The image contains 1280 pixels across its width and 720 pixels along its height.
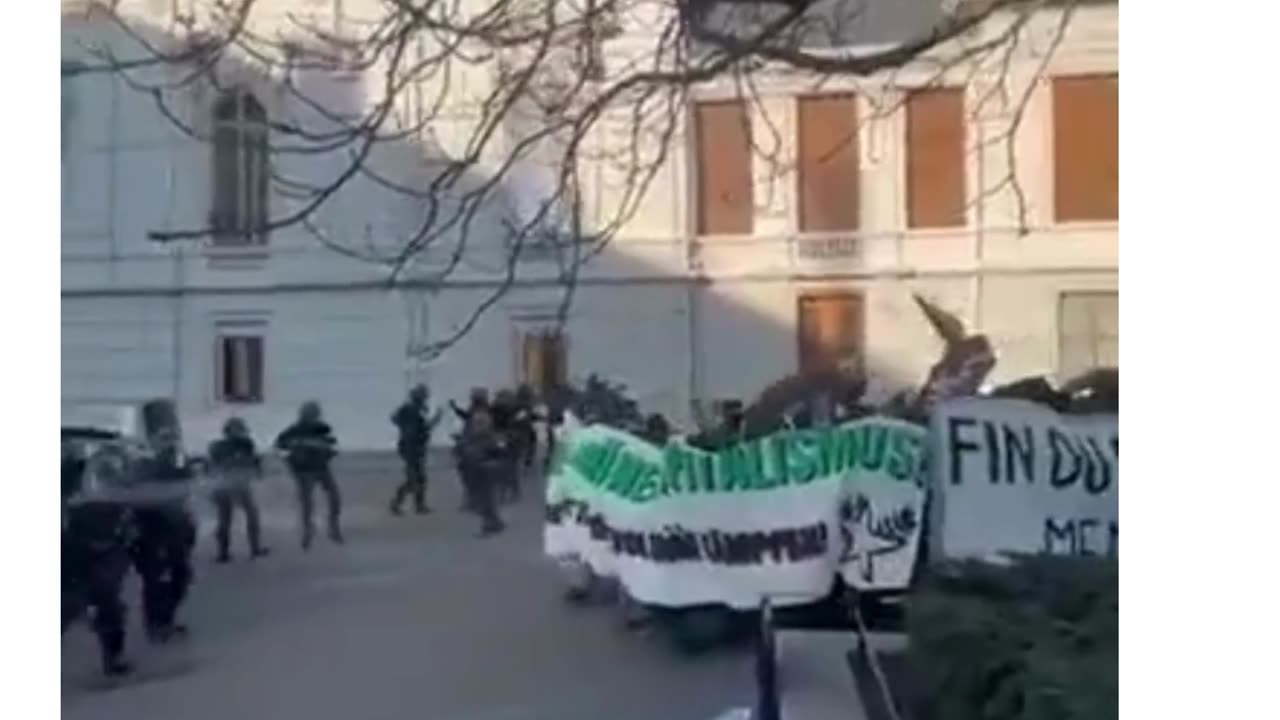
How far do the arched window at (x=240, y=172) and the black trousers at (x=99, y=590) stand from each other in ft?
1.72

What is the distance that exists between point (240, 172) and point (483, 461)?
57 cm

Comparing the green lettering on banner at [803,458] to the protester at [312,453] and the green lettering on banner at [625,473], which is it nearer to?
the green lettering on banner at [625,473]

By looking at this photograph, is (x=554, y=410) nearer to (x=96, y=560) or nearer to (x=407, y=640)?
(x=407, y=640)

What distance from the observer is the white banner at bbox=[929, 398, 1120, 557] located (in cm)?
308

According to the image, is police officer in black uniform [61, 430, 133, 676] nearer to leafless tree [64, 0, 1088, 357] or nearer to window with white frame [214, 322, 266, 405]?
window with white frame [214, 322, 266, 405]

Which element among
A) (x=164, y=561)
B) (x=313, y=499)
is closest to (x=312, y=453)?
(x=313, y=499)

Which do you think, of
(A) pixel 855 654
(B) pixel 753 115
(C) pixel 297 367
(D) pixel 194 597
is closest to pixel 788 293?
(B) pixel 753 115

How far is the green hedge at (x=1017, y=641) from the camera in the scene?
3.02 metres

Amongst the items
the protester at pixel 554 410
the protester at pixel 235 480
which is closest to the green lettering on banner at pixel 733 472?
the protester at pixel 554 410

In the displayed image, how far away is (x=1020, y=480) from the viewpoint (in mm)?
3115

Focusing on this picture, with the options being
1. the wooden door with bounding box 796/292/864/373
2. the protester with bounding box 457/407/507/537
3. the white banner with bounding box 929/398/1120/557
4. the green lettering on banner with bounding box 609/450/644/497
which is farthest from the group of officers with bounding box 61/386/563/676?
the white banner with bounding box 929/398/1120/557

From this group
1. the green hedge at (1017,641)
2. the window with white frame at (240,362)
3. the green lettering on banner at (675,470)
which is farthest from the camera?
the window with white frame at (240,362)

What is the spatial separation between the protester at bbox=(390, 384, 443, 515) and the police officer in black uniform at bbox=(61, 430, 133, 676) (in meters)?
0.45

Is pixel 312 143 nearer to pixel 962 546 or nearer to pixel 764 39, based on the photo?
pixel 764 39
